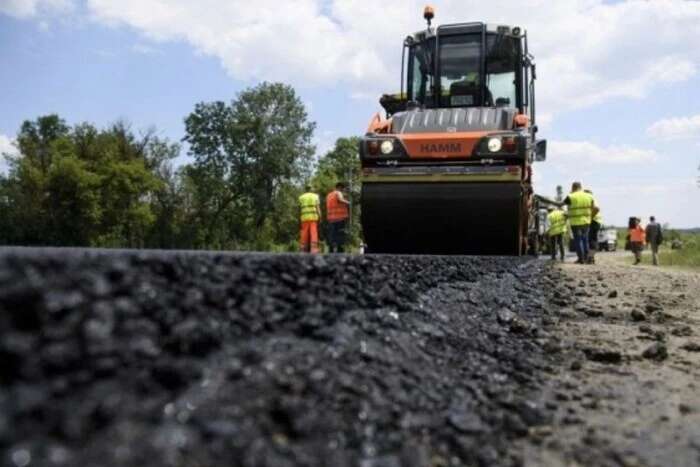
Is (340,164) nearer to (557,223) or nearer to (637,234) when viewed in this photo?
(637,234)

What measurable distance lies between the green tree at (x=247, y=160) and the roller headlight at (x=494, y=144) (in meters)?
41.3

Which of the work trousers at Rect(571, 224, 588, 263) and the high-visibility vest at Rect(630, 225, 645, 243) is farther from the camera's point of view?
the high-visibility vest at Rect(630, 225, 645, 243)

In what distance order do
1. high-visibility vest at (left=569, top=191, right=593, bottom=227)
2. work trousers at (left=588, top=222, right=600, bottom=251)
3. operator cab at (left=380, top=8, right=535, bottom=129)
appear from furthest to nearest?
1. work trousers at (left=588, top=222, right=600, bottom=251)
2. high-visibility vest at (left=569, top=191, right=593, bottom=227)
3. operator cab at (left=380, top=8, right=535, bottom=129)

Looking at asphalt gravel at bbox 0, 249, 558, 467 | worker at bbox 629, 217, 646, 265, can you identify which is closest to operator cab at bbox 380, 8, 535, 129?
asphalt gravel at bbox 0, 249, 558, 467

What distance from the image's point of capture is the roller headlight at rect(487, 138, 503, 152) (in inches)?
269

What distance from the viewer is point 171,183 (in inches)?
1914

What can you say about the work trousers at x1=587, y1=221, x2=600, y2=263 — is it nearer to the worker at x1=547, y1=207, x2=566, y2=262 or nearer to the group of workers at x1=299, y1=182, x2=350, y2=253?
the worker at x1=547, y1=207, x2=566, y2=262

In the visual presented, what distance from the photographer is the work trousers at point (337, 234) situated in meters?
12.9

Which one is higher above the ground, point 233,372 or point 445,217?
point 445,217

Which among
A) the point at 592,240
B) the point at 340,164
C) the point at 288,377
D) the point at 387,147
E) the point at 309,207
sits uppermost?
the point at 340,164

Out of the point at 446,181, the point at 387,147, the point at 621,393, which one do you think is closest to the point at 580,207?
the point at 446,181

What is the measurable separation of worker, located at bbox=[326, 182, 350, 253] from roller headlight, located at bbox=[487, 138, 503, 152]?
6051 millimetres

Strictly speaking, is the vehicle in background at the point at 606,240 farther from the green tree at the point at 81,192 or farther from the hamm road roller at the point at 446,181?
the hamm road roller at the point at 446,181

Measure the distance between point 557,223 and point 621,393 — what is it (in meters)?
14.2
